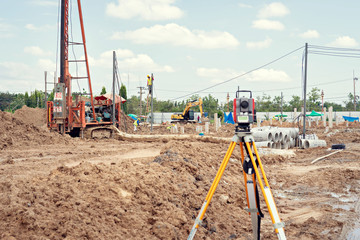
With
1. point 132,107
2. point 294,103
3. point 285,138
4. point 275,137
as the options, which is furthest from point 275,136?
point 294,103

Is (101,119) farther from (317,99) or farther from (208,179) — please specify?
(317,99)

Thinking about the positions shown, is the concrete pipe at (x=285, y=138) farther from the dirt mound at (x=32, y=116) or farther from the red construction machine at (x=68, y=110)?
the dirt mound at (x=32, y=116)

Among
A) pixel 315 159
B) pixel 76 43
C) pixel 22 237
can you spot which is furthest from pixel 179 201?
pixel 76 43

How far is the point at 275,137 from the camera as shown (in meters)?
16.2

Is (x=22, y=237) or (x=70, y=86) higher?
(x=70, y=86)

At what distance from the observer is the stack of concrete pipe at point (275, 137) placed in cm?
1502

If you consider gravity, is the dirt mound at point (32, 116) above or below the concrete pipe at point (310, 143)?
above

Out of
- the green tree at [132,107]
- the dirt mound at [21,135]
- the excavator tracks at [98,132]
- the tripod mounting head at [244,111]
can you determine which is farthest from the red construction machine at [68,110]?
the green tree at [132,107]

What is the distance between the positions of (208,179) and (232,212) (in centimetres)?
152

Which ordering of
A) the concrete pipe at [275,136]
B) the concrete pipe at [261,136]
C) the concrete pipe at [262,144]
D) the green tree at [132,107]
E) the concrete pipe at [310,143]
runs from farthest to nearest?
the green tree at [132,107] → the concrete pipe at [310,143] → the concrete pipe at [275,136] → the concrete pipe at [261,136] → the concrete pipe at [262,144]

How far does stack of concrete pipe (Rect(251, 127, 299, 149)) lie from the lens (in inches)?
591

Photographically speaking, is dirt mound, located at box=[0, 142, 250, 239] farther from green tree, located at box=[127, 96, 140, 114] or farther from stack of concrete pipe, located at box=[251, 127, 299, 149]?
green tree, located at box=[127, 96, 140, 114]

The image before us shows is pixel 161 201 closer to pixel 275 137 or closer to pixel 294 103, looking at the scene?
pixel 275 137

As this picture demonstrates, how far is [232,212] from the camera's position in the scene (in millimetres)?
6250
